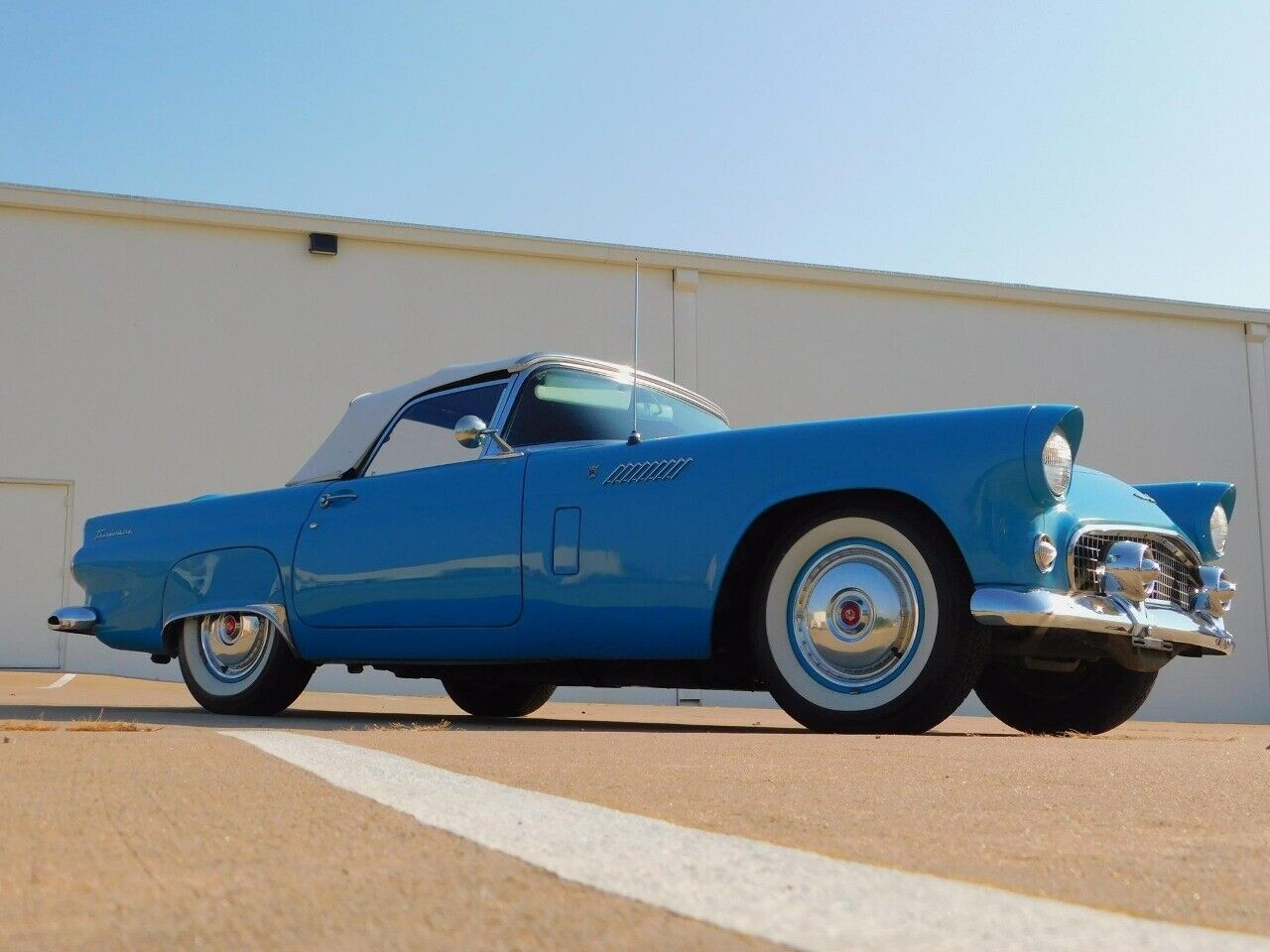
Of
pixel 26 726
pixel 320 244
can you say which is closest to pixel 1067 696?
pixel 26 726

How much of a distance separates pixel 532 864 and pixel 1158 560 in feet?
12.2

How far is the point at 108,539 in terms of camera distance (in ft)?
21.5

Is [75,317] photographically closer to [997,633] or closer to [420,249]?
[420,249]

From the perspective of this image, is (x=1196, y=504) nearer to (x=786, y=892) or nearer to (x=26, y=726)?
(x=26, y=726)

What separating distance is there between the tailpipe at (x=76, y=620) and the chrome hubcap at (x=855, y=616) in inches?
148

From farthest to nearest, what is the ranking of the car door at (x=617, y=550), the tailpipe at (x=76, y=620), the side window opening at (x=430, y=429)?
the tailpipe at (x=76, y=620), the side window opening at (x=430, y=429), the car door at (x=617, y=550)

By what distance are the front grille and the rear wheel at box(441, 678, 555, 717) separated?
129 inches

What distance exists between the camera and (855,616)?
413 centimetres

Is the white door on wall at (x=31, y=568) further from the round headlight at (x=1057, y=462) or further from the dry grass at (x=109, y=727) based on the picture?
the round headlight at (x=1057, y=462)

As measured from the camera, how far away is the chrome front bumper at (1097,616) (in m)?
Result: 3.83

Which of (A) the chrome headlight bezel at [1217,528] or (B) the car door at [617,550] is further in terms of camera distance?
(A) the chrome headlight bezel at [1217,528]

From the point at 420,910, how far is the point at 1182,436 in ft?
58.3

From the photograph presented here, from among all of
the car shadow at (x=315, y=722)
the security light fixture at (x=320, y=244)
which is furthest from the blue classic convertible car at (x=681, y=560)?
the security light fixture at (x=320, y=244)

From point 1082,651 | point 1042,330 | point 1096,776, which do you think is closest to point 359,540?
point 1082,651
